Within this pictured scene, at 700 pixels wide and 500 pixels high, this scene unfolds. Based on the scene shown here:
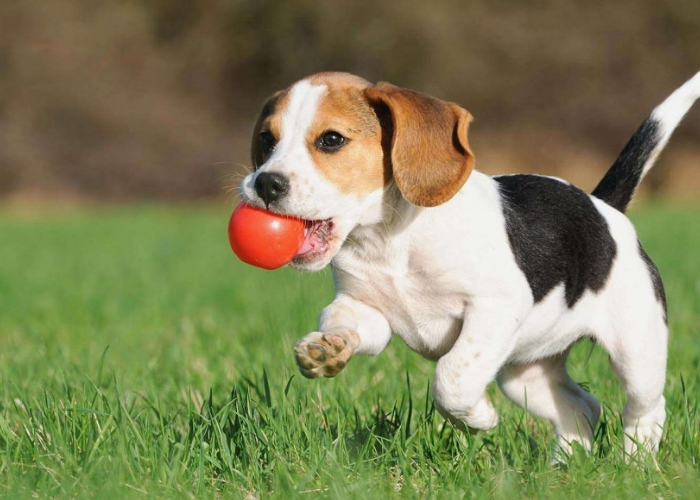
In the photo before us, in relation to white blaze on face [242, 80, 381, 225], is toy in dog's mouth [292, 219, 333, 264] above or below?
below

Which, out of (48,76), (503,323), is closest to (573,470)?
(503,323)

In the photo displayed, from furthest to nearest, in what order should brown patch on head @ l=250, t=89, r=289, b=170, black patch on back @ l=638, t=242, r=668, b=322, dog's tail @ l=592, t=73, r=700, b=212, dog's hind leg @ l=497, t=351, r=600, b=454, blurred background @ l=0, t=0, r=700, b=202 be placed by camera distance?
blurred background @ l=0, t=0, r=700, b=202
dog's tail @ l=592, t=73, r=700, b=212
dog's hind leg @ l=497, t=351, r=600, b=454
black patch on back @ l=638, t=242, r=668, b=322
brown patch on head @ l=250, t=89, r=289, b=170

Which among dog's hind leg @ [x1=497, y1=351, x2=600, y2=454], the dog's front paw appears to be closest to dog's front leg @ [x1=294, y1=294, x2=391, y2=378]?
the dog's front paw

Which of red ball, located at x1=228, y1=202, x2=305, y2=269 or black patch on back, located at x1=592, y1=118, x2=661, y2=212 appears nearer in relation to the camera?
red ball, located at x1=228, y1=202, x2=305, y2=269

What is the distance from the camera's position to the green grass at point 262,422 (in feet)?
10.9

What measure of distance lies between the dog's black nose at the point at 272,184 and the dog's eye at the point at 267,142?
30 cm

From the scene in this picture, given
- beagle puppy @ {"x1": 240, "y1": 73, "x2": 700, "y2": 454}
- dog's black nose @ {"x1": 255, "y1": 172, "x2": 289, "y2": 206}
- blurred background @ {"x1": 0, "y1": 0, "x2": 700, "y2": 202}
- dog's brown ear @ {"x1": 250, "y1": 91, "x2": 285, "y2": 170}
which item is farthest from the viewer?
blurred background @ {"x1": 0, "y1": 0, "x2": 700, "y2": 202}

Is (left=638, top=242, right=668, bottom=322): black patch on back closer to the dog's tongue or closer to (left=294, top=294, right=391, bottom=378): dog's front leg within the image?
(left=294, top=294, right=391, bottom=378): dog's front leg

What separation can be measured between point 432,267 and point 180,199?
29831 millimetres

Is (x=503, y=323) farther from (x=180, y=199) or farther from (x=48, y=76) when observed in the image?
(x=48, y=76)

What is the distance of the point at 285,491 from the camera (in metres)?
3.30

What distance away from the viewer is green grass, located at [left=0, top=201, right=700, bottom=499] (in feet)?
10.9

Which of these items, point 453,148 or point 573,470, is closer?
point 573,470

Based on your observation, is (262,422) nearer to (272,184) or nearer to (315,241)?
(315,241)
